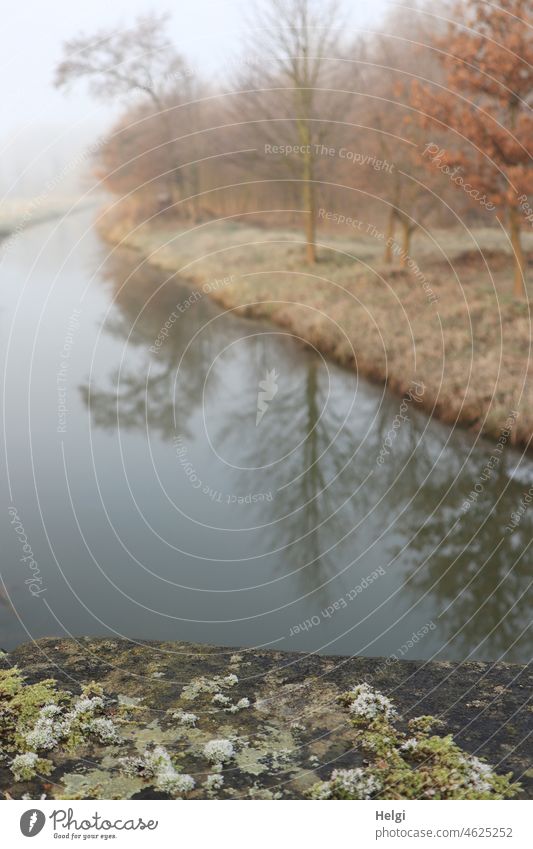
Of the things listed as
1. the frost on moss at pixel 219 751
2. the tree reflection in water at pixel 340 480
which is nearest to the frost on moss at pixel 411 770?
the frost on moss at pixel 219 751

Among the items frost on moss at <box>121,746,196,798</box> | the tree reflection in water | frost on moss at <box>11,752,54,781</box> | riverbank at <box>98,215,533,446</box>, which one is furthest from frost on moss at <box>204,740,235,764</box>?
riverbank at <box>98,215,533,446</box>

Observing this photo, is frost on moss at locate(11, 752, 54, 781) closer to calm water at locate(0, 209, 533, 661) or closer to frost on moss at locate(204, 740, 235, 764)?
frost on moss at locate(204, 740, 235, 764)

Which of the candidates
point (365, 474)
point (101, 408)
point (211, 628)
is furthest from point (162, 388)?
point (211, 628)

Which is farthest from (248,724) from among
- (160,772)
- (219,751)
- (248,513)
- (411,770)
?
(248,513)

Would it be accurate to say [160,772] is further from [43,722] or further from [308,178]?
[308,178]

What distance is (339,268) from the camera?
26.2 m

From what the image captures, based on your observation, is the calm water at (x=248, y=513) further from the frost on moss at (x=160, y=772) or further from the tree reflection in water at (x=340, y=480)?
the frost on moss at (x=160, y=772)

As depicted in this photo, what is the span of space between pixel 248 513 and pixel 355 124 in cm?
1351

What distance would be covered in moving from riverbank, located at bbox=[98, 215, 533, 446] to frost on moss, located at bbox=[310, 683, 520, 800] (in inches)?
353

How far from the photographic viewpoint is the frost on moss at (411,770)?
516 cm

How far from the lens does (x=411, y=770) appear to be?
5.39 metres

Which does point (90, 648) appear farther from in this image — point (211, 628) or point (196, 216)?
point (196, 216)

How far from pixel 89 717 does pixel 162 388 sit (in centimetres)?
1239

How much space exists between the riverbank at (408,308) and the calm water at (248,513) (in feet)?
2.46
